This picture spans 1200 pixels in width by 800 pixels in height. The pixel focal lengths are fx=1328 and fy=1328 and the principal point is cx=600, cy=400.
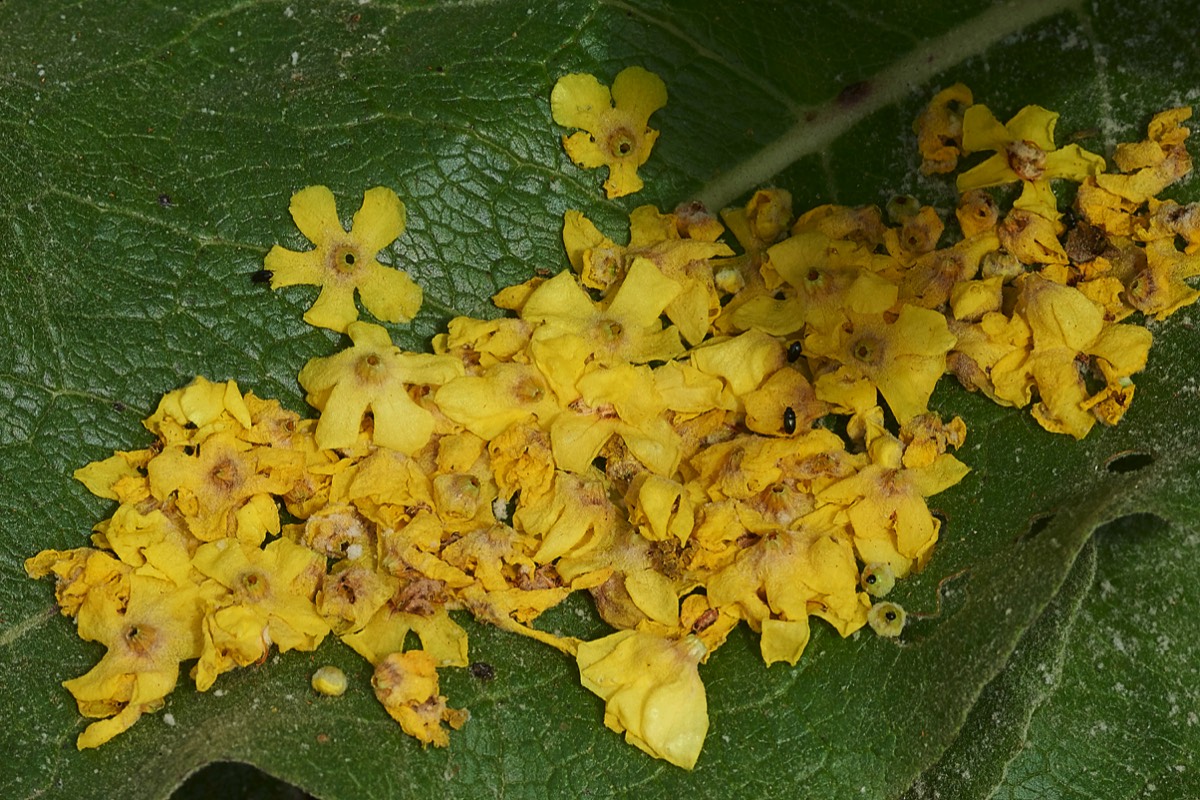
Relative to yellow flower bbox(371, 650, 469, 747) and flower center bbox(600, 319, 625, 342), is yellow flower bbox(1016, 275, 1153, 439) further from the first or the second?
yellow flower bbox(371, 650, 469, 747)

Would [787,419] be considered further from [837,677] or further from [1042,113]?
[1042,113]

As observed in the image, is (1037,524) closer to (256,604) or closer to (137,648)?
(256,604)

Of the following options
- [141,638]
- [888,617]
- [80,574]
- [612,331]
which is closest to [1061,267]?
[888,617]

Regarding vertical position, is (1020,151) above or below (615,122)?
below

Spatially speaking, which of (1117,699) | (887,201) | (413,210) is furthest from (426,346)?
(1117,699)

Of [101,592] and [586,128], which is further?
[586,128]

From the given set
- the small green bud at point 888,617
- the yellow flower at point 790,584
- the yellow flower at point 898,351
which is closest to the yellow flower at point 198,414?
the yellow flower at point 790,584

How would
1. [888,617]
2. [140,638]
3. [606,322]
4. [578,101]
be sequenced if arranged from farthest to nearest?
[578,101] → [606,322] → [888,617] → [140,638]
